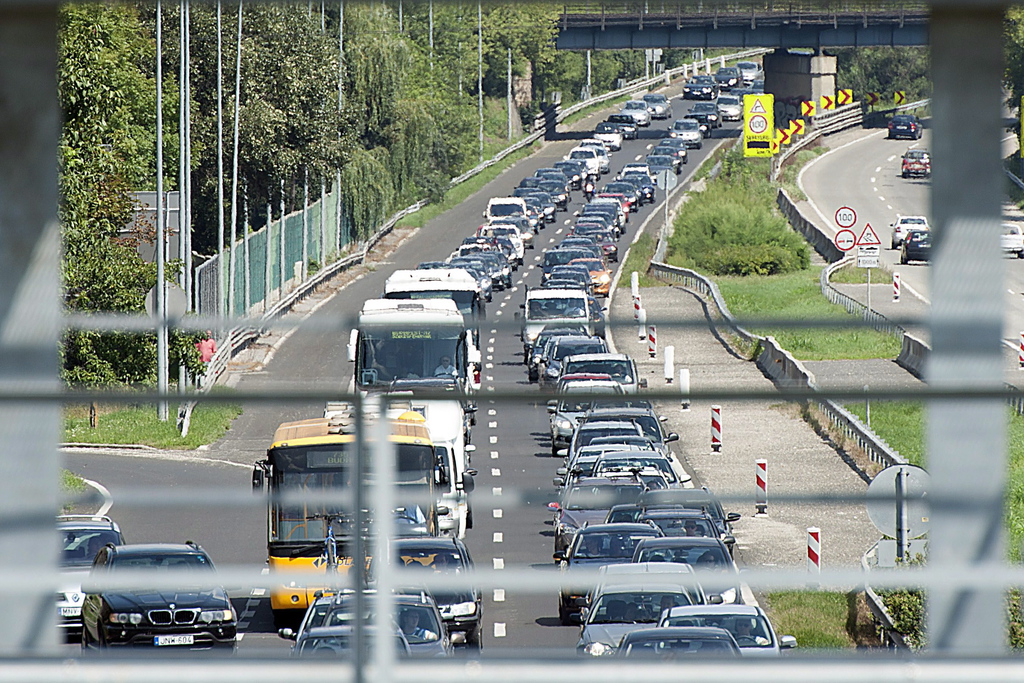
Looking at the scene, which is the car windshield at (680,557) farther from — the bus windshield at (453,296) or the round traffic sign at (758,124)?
the round traffic sign at (758,124)

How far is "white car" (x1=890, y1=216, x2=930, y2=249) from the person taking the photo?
2432 inches

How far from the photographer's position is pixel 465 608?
16453 mm

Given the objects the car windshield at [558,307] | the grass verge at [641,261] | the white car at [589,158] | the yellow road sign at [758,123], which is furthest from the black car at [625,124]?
the car windshield at [558,307]

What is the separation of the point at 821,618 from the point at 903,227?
51433 mm

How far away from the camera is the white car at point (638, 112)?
10950 cm

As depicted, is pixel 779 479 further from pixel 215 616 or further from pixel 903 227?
pixel 903 227

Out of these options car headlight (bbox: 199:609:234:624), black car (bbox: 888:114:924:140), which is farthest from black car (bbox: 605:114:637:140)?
car headlight (bbox: 199:609:234:624)

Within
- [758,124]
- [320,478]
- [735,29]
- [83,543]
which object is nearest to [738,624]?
[320,478]

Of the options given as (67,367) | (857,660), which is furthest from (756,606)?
(67,367)

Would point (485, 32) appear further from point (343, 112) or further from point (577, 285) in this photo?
point (577, 285)

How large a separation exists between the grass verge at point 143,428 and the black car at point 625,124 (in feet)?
243

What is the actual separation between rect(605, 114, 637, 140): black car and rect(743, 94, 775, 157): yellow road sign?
1129 inches

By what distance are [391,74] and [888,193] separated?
25.7 meters

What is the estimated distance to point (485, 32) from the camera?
11681 cm
